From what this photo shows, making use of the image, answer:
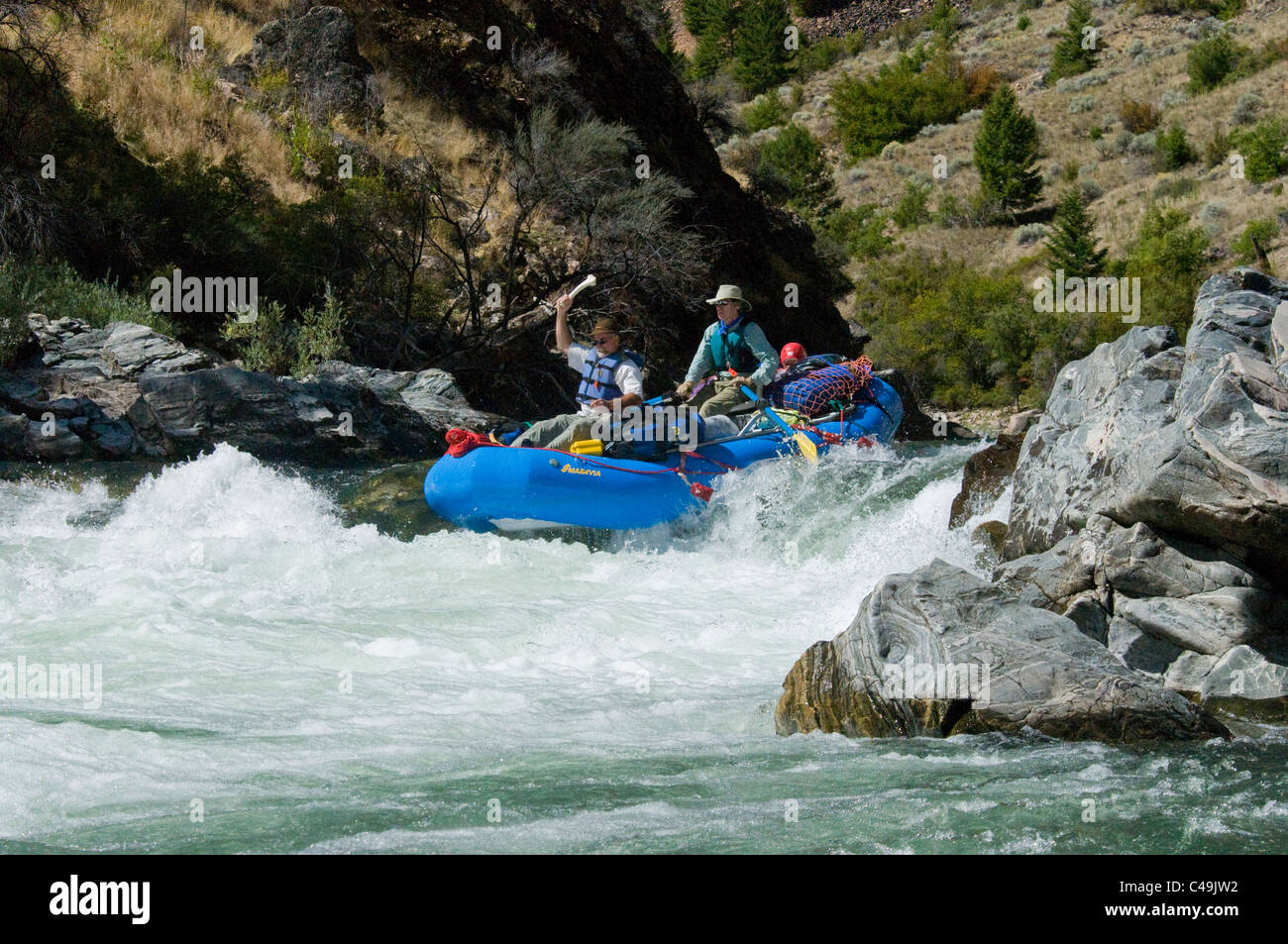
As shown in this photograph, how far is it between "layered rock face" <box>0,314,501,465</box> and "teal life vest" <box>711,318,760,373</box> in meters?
3.21

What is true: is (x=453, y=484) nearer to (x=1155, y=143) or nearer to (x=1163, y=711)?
(x=1163, y=711)

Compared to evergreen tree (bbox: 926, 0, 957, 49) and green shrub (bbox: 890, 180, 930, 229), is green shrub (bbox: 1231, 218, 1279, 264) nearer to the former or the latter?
green shrub (bbox: 890, 180, 930, 229)

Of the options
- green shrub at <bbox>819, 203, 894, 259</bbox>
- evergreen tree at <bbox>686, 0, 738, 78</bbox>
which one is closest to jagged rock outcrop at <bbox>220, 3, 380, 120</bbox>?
green shrub at <bbox>819, 203, 894, 259</bbox>

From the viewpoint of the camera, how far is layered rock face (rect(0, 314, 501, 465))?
10.7 m

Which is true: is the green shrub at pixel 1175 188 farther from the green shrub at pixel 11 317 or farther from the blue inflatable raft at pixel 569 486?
the green shrub at pixel 11 317

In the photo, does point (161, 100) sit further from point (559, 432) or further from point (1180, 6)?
point (1180, 6)

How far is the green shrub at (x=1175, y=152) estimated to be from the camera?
39.8 metres

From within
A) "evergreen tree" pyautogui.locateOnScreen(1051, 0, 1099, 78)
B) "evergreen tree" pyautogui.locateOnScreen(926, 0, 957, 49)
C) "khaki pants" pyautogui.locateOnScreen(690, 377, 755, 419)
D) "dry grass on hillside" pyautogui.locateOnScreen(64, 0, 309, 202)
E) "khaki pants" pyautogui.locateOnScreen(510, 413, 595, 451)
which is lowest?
"khaki pants" pyautogui.locateOnScreen(510, 413, 595, 451)

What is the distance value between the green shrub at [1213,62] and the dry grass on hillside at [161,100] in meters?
37.0

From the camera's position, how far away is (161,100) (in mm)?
17156

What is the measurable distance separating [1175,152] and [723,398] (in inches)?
1369

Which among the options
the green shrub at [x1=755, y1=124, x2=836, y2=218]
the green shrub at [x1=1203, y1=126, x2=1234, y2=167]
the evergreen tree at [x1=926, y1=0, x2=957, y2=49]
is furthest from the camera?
the evergreen tree at [x1=926, y1=0, x2=957, y2=49]

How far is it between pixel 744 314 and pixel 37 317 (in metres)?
6.84
